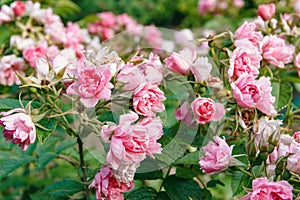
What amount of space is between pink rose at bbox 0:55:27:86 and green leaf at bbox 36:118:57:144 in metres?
0.69

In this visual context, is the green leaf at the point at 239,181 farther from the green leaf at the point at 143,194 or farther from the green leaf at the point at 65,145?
the green leaf at the point at 65,145

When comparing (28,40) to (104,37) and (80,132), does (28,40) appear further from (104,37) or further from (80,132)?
(104,37)

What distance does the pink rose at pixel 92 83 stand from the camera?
116 cm

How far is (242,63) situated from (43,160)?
1.83 feet

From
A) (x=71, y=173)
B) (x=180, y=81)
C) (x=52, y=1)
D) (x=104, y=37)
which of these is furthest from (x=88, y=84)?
(x=104, y=37)

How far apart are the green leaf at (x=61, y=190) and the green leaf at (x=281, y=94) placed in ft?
1.91

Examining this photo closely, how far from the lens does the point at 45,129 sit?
1193mm

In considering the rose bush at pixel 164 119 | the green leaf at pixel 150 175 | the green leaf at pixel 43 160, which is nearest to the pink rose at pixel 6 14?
the rose bush at pixel 164 119

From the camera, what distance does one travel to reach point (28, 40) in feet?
6.53

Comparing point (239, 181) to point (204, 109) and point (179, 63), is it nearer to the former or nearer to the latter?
point (204, 109)

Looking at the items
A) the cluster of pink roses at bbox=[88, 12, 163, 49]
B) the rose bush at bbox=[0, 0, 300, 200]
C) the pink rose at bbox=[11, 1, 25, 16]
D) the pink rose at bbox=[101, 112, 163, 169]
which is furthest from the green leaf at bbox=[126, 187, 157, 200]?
the cluster of pink roses at bbox=[88, 12, 163, 49]

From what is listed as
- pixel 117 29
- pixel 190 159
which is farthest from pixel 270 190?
pixel 117 29

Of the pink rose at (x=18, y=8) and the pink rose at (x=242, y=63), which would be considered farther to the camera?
the pink rose at (x=18, y=8)

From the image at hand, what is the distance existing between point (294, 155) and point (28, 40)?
3.76 feet
